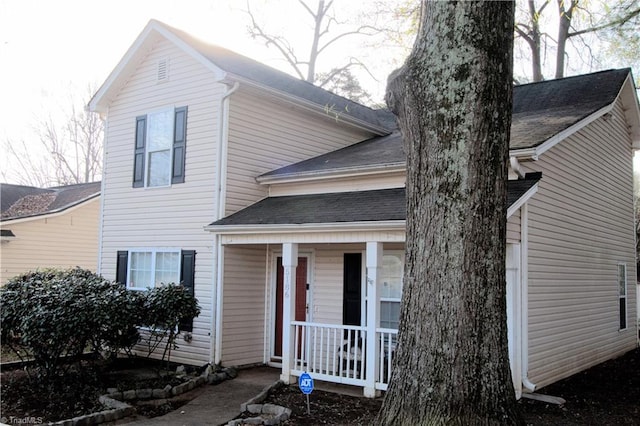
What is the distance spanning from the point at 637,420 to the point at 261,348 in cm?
642

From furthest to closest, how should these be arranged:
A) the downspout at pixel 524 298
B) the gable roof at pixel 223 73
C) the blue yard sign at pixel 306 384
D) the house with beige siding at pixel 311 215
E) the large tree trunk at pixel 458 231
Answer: the gable roof at pixel 223 73 < the house with beige siding at pixel 311 215 < the downspout at pixel 524 298 < the blue yard sign at pixel 306 384 < the large tree trunk at pixel 458 231

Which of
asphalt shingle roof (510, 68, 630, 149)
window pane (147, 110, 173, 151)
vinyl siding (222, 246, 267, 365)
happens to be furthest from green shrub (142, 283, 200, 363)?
asphalt shingle roof (510, 68, 630, 149)

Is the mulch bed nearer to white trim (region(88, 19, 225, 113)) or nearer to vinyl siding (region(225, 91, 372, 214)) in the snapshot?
vinyl siding (region(225, 91, 372, 214))

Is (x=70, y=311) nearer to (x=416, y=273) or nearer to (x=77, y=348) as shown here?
(x=77, y=348)

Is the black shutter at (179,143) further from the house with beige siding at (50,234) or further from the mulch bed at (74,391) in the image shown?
the house with beige siding at (50,234)

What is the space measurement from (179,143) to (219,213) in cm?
187

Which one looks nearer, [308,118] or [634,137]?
[308,118]

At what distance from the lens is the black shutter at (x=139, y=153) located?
1195 cm

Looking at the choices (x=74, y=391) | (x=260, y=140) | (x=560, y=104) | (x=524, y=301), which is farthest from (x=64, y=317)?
(x=560, y=104)

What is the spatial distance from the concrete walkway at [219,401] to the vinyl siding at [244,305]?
0.42 m

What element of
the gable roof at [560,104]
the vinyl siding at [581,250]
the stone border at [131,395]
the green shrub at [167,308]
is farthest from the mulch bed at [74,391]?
the gable roof at [560,104]

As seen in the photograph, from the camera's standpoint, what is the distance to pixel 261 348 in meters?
10.9

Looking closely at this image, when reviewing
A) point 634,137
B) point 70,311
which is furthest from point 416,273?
point 634,137

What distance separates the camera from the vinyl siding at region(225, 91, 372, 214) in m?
10.7
